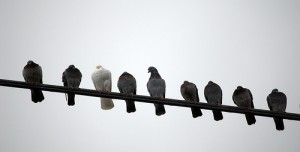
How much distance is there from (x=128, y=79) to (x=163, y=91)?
2.88 feet

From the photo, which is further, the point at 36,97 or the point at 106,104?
the point at 106,104

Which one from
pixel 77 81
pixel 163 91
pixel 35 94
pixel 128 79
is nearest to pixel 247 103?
pixel 163 91

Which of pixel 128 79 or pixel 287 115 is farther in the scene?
pixel 128 79

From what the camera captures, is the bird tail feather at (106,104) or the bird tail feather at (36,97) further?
the bird tail feather at (106,104)

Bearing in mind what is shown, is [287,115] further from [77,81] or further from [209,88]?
[77,81]

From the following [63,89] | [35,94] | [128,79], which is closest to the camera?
[63,89]

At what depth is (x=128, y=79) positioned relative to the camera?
11.9m

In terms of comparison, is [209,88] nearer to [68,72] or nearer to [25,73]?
[68,72]

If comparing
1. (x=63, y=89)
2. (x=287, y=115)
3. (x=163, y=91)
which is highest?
(x=163, y=91)

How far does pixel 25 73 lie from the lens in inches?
470

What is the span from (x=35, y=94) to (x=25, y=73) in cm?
134

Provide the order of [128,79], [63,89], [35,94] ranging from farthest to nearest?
[128,79]
[35,94]
[63,89]

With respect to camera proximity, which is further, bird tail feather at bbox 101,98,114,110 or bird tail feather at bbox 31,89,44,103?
bird tail feather at bbox 101,98,114,110

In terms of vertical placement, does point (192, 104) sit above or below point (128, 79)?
below
